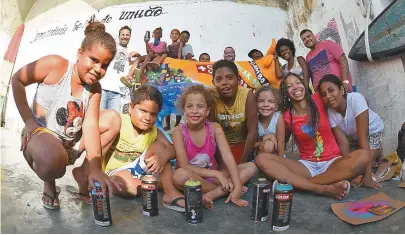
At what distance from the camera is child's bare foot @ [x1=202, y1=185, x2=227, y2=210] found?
2.40m

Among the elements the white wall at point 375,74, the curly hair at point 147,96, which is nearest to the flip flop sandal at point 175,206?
the curly hair at point 147,96

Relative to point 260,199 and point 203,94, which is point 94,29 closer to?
point 203,94

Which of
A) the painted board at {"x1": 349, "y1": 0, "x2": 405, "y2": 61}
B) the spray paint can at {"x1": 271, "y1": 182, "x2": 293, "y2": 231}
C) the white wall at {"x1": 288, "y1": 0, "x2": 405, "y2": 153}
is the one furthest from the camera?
the white wall at {"x1": 288, "y1": 0, "x2": 405, "y2": 153}

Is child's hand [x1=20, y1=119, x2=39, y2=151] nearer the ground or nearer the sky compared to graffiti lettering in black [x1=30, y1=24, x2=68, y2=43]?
nearer the ground

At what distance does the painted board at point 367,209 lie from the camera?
221 cm

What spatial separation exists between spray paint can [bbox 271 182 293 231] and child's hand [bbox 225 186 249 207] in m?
0.43

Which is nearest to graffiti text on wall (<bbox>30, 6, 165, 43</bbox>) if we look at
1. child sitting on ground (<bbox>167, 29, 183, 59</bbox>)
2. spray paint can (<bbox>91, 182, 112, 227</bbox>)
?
child sitting on ground (<bbox>167, 29, 183, 59</bbox>)

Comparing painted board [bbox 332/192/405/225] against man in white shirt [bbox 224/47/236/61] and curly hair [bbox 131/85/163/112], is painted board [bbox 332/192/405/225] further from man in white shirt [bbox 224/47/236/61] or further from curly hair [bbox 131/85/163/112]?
man in white shirt [bbox 224/47/236/61]

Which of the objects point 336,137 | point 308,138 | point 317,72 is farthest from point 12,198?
point 317,72

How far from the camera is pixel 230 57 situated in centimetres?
604

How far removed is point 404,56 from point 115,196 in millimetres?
2784

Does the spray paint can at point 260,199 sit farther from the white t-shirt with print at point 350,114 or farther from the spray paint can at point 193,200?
the white t-shirt with print at point 350,114

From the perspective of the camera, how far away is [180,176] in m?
2.44

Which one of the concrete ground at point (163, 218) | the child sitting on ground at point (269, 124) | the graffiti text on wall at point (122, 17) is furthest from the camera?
the graffiti text on wall at point (122, 17)
